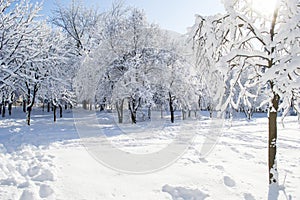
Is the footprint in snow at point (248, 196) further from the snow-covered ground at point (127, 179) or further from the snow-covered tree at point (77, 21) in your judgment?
the snow-covered tree at point (77, 21)

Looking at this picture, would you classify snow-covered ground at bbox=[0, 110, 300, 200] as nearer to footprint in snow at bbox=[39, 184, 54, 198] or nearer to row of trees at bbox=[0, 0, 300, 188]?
footprint in snow at bbox=[39, 184, 54, 198]

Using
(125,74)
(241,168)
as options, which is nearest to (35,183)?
(241,168)

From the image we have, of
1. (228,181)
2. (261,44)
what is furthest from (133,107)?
(261,44)

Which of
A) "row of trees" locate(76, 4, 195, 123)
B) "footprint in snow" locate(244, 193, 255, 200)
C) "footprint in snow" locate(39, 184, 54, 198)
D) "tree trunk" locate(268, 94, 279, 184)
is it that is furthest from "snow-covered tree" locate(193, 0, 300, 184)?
"row of trees" locate(76, 4, 195, 123)

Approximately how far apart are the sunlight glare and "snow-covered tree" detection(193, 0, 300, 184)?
7 centimetres

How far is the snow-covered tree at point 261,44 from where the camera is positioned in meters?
4.21

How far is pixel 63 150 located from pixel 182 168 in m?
4.10

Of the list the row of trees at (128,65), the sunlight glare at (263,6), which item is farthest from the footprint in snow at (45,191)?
the row of trees at (128,65)

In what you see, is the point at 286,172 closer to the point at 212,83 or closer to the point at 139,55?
the point at 212,83

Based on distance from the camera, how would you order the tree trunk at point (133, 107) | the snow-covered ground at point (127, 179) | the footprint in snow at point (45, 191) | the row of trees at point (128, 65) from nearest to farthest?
the footprint in snow at point (45, 191) → the snow-covered ground at point (127, 179) → the row of trees at point (128, 65) → the tree trunk at point (133, 107)

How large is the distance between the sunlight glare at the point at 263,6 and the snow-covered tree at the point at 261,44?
0.07 metres

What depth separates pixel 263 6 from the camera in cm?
555

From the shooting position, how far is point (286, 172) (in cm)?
754

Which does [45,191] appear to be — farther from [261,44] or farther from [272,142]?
[261,44]
